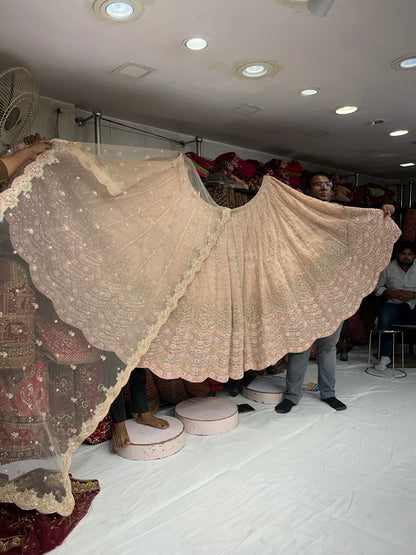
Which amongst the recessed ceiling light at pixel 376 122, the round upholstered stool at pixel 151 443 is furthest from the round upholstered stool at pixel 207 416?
the recessed ceiling light at pixel 376 122

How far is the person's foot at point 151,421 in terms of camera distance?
8.18 ft

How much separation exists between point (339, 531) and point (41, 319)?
146 cm

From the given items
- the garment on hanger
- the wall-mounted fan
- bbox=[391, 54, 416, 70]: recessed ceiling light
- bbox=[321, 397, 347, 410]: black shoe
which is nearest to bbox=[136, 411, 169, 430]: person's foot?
the garment on hanger

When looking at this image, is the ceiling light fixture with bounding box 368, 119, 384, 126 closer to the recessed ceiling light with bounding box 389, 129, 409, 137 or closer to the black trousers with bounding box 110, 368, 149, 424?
the recessed ceiling light with bounding box 389, 129, 409, 137

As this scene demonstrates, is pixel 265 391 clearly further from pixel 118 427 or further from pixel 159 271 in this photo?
pixel 159 271

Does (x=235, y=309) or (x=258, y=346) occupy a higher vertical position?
(x=235, y=309)

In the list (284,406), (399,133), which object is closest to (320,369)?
(284,406)

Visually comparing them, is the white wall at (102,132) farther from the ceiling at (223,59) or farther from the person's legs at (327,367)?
the person's legs at (327,367)

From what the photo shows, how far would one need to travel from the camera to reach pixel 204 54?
2.42 meters

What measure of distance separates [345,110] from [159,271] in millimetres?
2397

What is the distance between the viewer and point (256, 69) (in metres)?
2.65

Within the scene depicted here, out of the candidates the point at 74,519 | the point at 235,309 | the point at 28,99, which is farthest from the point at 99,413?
the point at 28,99

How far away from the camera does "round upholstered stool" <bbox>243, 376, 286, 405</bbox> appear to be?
317cm

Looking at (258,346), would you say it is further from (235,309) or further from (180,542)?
(180,542)
